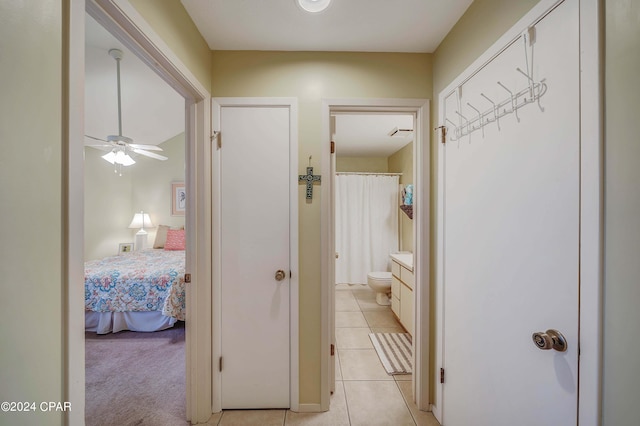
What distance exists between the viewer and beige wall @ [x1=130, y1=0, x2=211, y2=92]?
102 centimetres

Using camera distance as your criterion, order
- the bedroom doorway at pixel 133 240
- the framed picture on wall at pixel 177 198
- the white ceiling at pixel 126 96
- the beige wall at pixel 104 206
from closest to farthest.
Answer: the bedroom doorway at pixel 133 240, the white ceiling at pixel 126 96, the beige wall at pixel 104 206, the framed picture on wall at pixel 177 198

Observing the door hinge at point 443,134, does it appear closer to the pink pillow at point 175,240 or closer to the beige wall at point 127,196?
the pink pillow at point 175,240

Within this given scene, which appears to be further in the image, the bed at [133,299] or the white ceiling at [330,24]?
the bed at [133,299]

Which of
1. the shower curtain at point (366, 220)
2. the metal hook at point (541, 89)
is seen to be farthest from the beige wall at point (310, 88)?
the shower curtain at point (366, 220)

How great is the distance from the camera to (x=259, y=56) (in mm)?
1588

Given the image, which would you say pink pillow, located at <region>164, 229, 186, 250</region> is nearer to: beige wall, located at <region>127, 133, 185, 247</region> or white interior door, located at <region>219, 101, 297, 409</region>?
beige wall, located at <region>127, 133, 185, 247</region>

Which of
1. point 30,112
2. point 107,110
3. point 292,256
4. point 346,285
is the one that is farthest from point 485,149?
point 107,110

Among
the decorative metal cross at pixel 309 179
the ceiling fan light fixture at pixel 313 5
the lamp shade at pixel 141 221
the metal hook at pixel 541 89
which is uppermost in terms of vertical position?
the ceiling fan light fixture at pixel 313 5

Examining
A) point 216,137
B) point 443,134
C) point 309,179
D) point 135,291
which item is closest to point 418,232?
point 443,134

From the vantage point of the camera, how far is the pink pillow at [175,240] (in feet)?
13.7

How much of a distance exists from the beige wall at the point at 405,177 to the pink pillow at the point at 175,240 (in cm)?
378

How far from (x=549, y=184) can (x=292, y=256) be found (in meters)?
1.31

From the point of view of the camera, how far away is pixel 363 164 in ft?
15.1

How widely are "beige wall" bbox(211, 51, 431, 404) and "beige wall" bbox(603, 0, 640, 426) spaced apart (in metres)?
1.04
